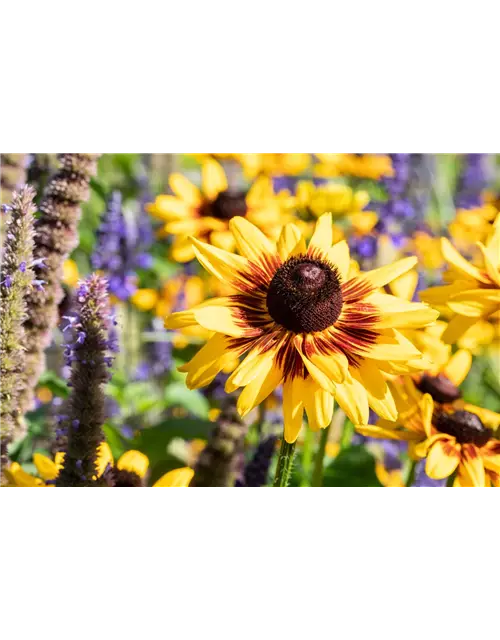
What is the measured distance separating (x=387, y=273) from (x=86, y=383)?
13.8 inches

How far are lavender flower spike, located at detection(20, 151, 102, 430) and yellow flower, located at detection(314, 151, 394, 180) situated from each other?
747 mm

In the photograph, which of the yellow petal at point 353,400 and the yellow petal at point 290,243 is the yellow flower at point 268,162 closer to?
the yellow petal at point 290,243

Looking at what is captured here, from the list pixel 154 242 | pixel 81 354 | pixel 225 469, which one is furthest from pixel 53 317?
pixel 154 242

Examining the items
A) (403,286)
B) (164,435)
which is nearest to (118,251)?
(164,435)

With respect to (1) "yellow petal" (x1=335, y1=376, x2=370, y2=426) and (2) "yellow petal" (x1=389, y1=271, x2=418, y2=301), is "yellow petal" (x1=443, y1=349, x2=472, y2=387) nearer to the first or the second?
(2) "yellow petal" (x1=389, y1=271, x2=418, y2=301)

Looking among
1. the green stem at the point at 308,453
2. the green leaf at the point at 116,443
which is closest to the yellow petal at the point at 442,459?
the green stem at the point at 308,453

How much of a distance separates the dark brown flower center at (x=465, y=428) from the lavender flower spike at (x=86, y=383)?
43cm

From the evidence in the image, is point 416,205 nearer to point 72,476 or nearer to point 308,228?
point 308,228

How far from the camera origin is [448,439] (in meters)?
0.91

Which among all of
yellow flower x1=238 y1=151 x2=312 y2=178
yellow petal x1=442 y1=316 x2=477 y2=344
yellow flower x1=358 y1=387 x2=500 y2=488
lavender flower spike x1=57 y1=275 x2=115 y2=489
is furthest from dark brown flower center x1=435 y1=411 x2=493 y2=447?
yellow flower x1=238 y1=151 x2=312 y2=178

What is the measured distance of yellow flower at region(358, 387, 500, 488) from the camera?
0.88 meters

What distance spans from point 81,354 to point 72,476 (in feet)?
0.45

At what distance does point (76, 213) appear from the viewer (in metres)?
0.92

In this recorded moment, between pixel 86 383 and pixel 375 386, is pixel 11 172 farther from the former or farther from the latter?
pixel 375 386
